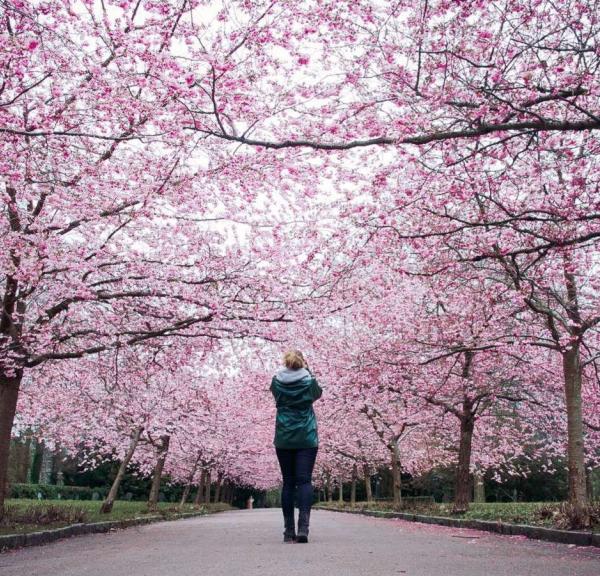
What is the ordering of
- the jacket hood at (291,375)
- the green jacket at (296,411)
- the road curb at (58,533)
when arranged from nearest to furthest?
the green jacket at (296,411) < the jacket hood at (291,375) < the road curb at (58,533)

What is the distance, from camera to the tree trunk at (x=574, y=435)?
34.6 feet

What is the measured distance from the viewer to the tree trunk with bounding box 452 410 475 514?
15.0 metres

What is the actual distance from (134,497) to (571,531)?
175 feet

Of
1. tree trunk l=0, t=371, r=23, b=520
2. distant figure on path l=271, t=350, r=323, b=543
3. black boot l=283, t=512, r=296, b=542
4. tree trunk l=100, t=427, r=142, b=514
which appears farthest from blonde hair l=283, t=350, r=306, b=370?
tree trunk l=100, t=427, r=142, b=514

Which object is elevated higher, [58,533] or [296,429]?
[296,429]

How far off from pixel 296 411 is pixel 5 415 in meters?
6.60

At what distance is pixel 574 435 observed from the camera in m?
10.8

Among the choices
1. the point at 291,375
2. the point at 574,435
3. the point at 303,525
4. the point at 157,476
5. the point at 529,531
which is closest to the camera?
the point at 291,375

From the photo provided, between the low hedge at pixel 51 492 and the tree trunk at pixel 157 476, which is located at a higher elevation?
the tree trunk at pixel 157 476

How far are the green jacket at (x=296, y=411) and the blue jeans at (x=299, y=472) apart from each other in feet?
0.32

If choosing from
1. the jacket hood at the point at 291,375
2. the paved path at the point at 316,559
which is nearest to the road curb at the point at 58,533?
the paved path at the point at 316,559

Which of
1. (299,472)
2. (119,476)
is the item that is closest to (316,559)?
(299,472)

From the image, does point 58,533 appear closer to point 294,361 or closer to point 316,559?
point 294,361

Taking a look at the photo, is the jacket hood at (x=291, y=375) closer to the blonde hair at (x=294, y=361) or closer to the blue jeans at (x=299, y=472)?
the blonde hair at (x=294, y=361)
